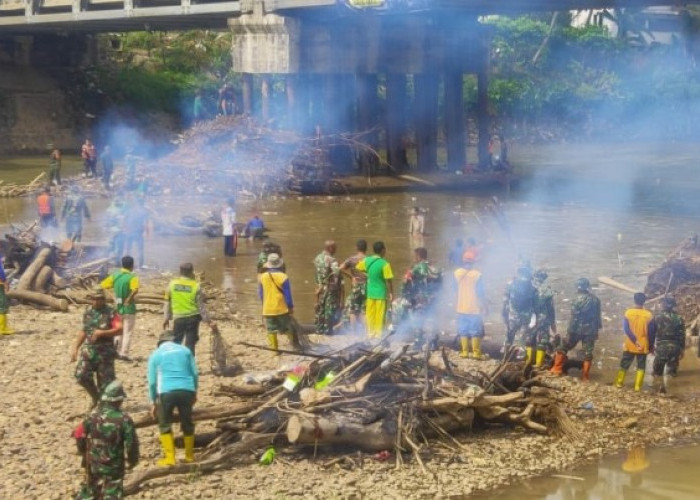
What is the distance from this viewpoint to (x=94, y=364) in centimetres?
1104

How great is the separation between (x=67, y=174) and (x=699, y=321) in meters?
25.9

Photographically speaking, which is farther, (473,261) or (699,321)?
(699,321)

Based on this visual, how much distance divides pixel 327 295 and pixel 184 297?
3.51m

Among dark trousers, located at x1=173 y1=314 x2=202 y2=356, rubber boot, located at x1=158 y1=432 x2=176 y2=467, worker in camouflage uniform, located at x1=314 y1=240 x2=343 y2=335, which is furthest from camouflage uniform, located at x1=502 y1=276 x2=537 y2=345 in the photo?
rubber boot, located at x1=158 y1=432 x2=176 y2=467

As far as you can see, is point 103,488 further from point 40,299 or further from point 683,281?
point 683,281

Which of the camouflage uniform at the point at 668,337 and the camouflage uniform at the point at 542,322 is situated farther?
the camouflage uniform at the point at 542,322

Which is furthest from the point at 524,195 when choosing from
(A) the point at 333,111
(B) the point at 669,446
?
(B) the point at 669,446

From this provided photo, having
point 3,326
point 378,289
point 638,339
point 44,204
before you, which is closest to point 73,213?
point 44,204

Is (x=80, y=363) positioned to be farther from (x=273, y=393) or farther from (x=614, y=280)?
(x=614, y=280)

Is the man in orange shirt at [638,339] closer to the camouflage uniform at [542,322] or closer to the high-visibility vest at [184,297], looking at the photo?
the camouflage uniform at [542,322]

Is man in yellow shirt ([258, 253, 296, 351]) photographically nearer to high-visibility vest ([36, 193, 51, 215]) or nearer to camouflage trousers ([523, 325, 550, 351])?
camouflage trousers ([523, 325, 550, 351])

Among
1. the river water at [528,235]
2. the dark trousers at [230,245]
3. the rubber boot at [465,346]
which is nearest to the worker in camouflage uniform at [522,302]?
the rubber boot at [465,346]

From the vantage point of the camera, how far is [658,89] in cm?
5991

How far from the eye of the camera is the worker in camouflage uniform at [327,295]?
1541 cm
